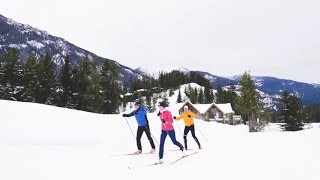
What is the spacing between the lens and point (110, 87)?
214 feet

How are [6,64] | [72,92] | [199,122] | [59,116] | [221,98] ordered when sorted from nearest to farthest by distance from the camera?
[59,116] < [199,122] < [6,64] < [72,92] < [221,98]

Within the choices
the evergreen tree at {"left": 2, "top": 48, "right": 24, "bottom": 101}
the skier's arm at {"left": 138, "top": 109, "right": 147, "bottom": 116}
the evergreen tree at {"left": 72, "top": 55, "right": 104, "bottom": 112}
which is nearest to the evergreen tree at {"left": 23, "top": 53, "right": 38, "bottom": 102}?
the evergreen tree at {"left": 2, "top": 48, "right": 24, "bottom": 101}

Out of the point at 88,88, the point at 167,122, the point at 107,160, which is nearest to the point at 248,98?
the point at 88,88

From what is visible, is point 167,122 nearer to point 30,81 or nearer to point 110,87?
point 30,81

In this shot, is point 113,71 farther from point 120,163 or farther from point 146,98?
point 146,98

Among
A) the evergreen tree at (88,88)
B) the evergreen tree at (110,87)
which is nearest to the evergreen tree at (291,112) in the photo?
the evergreen tree at (110,87)

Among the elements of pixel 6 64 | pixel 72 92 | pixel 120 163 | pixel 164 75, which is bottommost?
pixel 120 163

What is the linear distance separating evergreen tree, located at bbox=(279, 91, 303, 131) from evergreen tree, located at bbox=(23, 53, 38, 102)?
138 feet

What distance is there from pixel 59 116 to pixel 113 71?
47.7m

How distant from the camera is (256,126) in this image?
195ft

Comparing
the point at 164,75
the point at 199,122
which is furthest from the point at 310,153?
the point at 164,75

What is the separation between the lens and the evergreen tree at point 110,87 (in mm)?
63594

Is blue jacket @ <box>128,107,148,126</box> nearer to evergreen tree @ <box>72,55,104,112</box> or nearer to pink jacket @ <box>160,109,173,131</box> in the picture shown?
pink jacket @ <box>160,109,173,131</box>

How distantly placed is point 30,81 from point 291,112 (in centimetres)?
4448
